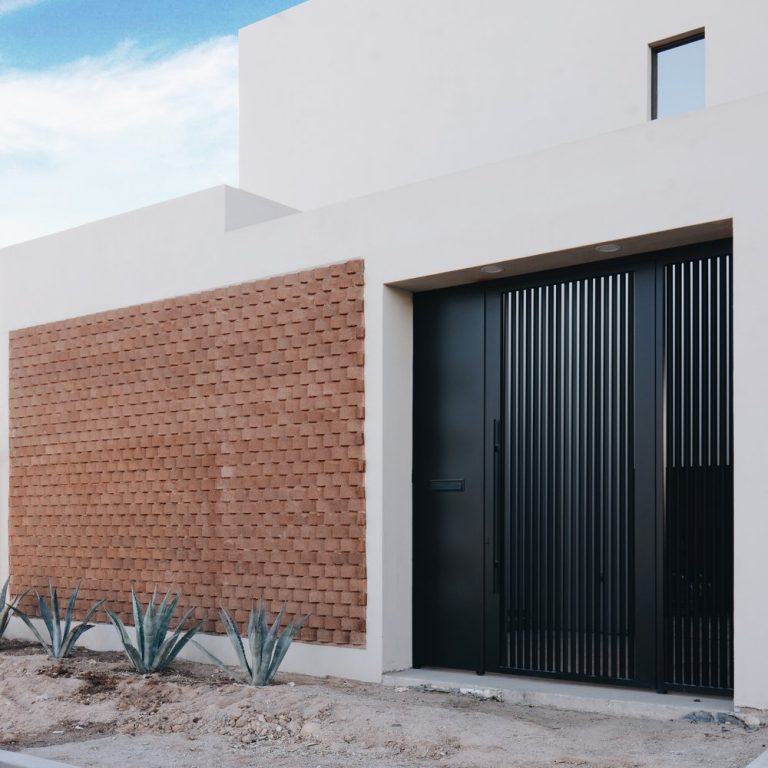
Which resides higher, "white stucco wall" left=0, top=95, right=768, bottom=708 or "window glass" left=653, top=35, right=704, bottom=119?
"window glass" left=653, top=35, right=704, bottom=119

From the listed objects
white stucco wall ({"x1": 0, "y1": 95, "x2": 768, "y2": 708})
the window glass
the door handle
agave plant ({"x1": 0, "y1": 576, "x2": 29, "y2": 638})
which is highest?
the window glass

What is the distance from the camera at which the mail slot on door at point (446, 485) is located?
26.9ft

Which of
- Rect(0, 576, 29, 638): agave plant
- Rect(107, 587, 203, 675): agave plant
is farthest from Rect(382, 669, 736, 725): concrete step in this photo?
Rect(0, 576, 29, 638): agave plant

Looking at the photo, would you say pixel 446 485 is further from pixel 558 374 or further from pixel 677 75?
pixel 677 75

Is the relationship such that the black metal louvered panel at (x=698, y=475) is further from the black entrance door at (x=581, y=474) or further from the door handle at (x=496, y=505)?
the door handle at (x=496, y=505)

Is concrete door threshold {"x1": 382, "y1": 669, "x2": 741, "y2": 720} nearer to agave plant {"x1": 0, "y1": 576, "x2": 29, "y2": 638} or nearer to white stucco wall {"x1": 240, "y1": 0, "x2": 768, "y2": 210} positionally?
agave plant {"x1": 0, "y1": 576, "x2": 29, "y2": 638}

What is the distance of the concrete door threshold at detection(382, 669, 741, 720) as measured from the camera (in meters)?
6.54

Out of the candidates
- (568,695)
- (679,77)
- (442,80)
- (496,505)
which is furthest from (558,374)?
(442,80)

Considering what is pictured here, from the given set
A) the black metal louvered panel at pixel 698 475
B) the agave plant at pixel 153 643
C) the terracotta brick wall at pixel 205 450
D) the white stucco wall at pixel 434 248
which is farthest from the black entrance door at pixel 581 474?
the agave plant at pixel 153 643

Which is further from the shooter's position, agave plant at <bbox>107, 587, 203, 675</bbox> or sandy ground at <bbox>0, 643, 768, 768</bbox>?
agave plant at <bbox>107, 587, 203, 675</bbox>

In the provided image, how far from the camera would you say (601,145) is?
724 centimetres

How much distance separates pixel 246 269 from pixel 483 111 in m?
4.52

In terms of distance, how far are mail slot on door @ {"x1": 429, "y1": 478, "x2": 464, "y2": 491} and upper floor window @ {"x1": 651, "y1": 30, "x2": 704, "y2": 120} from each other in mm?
5342

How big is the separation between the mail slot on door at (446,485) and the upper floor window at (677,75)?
5.34 meters
